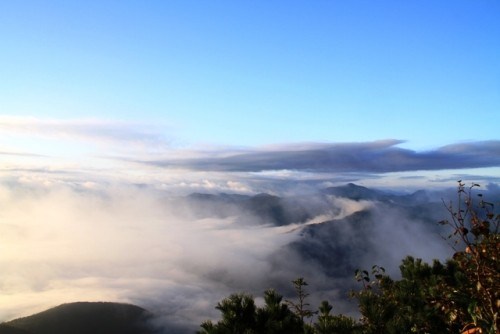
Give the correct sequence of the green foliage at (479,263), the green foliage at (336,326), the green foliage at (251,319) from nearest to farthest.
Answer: the green foliage at (479,263) < the green foliage at (336,326) < the green foliage at (251,319)

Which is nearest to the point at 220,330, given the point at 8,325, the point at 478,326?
the point at 478,326

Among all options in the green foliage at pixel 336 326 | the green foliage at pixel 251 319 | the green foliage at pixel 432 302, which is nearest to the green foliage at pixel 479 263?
the green foliage at pixel 432 302

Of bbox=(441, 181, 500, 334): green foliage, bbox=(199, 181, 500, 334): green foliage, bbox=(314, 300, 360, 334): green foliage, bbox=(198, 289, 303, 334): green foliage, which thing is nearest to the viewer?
bbox=(441, 181, 500, 334): green foliage

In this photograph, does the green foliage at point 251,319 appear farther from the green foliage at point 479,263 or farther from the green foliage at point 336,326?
the green foliage at point 479,263

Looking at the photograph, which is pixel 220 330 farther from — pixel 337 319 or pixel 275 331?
pixel 337 319

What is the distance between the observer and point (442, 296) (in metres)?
10.0

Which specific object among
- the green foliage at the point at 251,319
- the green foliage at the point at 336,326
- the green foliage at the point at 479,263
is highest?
the green foliage at the point at 479,263

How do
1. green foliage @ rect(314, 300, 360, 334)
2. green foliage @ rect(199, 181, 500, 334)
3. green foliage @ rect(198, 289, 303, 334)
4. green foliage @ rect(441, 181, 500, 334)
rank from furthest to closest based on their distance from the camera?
green foliage @ rect(198, 289, 303, 334) < green foliage @ rect(314, 300, 360, 334) < green foliage @ rect(199, 181, 500, 334) < green foliage @ rect(441, 181, 500, 334)

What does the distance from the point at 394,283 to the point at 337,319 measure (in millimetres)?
15921

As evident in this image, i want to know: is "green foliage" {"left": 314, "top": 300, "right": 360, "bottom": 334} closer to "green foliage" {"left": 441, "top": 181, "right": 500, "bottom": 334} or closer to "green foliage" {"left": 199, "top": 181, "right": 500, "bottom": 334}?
"green foliage" {"left": 199, "top": 181, "right": 500, "bottom": 334}

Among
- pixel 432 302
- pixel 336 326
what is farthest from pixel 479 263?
pixel 336 326

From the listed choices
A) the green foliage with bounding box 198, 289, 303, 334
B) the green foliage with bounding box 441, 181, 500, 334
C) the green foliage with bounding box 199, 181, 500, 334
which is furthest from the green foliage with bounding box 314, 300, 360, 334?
the green foliage with bounding box 441, 181, 500, 334

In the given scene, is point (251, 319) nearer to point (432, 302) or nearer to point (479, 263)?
point (432, 302)

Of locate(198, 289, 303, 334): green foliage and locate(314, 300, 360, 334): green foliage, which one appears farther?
locate(198, 289, 303, 334): green foliage
